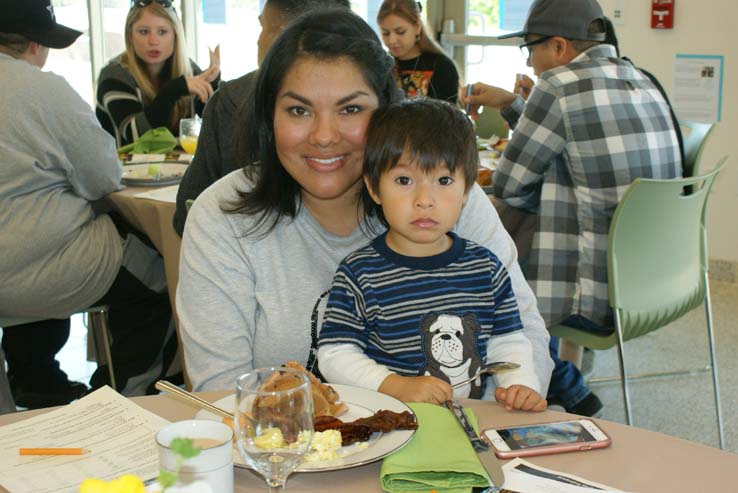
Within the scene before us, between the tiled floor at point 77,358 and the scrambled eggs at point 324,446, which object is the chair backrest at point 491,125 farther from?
the scrambled eggs at point 324,446

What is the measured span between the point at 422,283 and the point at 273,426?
680 millimetres

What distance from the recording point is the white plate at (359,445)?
109cm

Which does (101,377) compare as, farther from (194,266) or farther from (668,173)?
(668,173)

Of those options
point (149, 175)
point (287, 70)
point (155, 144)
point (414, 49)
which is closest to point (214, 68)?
point (155, 144)

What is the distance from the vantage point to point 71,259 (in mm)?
2869

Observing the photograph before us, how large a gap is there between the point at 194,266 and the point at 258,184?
22cm

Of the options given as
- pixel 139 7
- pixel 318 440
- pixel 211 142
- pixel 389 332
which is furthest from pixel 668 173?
pixel 139 7

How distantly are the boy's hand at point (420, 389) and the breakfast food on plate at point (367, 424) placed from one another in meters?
0.13

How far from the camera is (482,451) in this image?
1.15 meters

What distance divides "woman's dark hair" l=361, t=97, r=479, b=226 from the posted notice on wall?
3.34 meters

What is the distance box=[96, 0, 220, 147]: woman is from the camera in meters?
4.26

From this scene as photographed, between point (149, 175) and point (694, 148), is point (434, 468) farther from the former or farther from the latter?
point (149, 175)

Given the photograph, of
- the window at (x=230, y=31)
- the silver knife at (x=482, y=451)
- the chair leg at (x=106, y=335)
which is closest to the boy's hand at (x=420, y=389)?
the silver knife at (x=482, y=451)

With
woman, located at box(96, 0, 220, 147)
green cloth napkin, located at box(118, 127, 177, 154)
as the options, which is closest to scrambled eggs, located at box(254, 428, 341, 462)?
green cloth napkin, located at box(118, 127, 177, 154)
